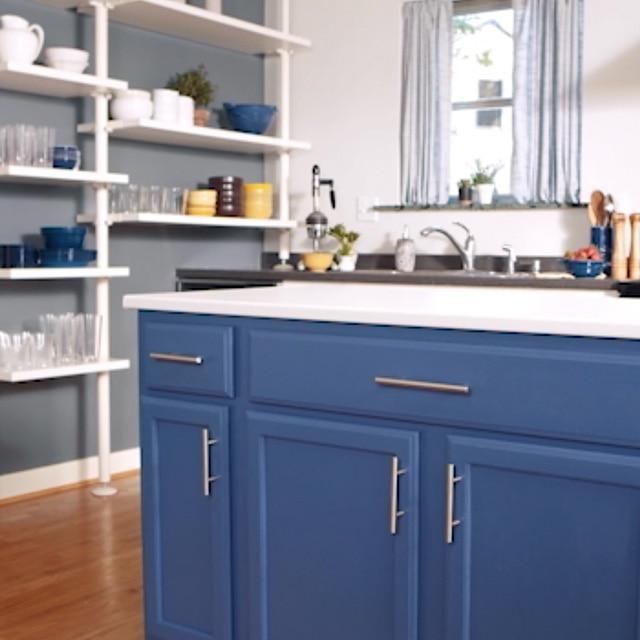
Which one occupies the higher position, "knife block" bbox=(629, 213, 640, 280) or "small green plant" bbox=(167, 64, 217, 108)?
"small green plant" bbox=(167, 64, 217, 108)

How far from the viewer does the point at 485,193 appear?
4.89 metres

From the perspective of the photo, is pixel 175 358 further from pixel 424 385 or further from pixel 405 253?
pixel 405 253

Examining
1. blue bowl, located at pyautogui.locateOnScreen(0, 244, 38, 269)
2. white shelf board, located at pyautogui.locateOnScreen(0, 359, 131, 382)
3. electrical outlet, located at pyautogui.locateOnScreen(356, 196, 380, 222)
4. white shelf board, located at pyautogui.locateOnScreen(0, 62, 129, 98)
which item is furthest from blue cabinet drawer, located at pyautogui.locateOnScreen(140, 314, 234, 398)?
electrical outlet, located at pyautogui.locateOnScreen(356, 196, 380, 222)

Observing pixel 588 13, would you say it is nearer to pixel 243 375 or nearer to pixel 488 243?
pixel 488 243

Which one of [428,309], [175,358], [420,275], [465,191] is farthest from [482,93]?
[428,309]

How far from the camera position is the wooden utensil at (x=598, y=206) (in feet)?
14.9

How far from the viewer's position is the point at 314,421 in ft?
7.07

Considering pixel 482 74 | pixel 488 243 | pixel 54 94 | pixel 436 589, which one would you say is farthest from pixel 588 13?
pixel 436 589

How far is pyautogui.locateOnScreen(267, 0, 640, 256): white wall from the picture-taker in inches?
178

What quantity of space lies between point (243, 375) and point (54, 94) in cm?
254

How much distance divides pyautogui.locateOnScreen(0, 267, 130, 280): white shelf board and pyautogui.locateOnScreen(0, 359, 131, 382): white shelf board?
35cm

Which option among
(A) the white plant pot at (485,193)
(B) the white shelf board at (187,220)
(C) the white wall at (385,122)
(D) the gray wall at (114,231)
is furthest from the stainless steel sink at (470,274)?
(D) the gray wall at (114,231)

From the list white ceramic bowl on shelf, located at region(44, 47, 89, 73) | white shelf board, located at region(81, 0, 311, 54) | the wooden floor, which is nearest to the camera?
the wooden floor

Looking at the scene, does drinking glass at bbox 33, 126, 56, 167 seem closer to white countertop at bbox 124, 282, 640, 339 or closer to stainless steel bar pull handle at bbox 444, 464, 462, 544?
white countertop at bbox 124, 282, 640, 339
